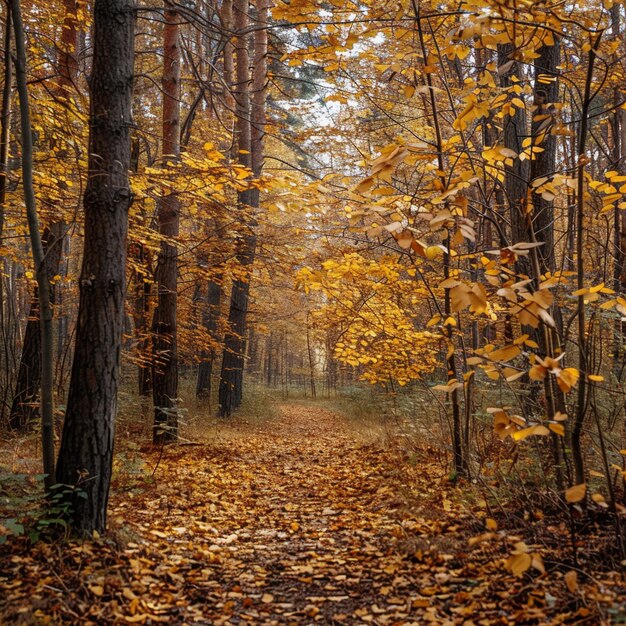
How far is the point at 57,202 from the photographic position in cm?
700

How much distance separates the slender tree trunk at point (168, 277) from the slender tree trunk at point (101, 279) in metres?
3.58

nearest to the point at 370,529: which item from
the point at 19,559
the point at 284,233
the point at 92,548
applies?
the point at 92,548

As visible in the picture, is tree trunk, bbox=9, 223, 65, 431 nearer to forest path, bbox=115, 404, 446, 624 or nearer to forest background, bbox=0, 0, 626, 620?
forest background, bbox=0, 0, 626, 620

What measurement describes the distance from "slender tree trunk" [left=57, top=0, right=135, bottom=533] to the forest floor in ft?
1.68

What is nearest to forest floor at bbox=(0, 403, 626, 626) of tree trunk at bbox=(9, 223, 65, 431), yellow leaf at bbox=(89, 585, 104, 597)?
yellow leaf at bbox=(89, 585, 104, 597)

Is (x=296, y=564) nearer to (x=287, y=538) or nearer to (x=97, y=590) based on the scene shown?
(x=287, y=538)

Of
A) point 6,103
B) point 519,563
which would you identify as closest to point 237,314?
point 6,103

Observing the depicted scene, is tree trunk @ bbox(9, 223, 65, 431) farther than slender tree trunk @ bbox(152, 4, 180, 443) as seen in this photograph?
Yes

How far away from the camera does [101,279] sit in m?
3.79

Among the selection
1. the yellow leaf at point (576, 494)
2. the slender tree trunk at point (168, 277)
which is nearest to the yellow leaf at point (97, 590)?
the yellow leaf at point (576, 494)

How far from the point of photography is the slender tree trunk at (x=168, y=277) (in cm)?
766

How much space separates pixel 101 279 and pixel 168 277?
4.37 meters

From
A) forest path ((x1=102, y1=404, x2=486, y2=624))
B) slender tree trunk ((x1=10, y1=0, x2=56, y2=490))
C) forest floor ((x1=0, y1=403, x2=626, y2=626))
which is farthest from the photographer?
slender tree trunk ((x1=10, y1=0, x2=56, y2=490))

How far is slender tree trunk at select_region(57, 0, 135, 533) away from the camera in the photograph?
371 cm
